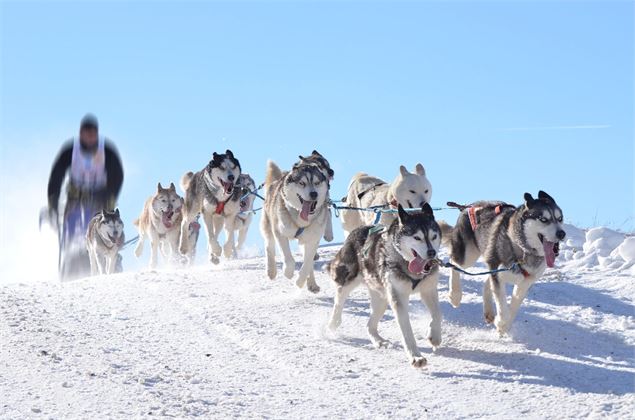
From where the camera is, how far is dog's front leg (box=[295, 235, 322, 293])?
8.50 meters

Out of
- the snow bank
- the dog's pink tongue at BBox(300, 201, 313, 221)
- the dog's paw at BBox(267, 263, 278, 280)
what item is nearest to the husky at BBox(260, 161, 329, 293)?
the dog's pink tongue at BBox(300, 201, 313, 221)

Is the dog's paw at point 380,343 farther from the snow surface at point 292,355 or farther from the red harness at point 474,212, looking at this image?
the red harness at point 474,212

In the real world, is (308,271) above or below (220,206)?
below

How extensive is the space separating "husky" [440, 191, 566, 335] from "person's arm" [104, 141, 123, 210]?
681cm

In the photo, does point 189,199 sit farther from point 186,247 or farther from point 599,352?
point 599,352

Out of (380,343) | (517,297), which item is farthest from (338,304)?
(517,297)

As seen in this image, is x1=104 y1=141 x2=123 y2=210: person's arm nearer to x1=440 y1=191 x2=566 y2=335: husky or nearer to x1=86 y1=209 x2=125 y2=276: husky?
x1=86 y1=209 x2=125 y2=276: husky

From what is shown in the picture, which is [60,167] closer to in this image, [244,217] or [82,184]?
[82,184]

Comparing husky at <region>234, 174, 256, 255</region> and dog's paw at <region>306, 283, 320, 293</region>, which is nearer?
dog's paw at <region>306, 283, 320, 293</region>

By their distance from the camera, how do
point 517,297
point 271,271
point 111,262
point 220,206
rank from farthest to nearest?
point 111,262, point 220,206, point 271,271, point 517,297

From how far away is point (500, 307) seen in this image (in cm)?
703

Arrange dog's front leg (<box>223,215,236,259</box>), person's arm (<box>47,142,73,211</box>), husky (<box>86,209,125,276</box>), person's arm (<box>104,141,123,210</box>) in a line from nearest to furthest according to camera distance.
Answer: dog's front leg (<box>223,215,236,259</box>) → person's arm (<box>47,142,73,211</box>) → person's arm (<box>104,141,123,210</box>) → husky (<box>86,209,125,276</box>)

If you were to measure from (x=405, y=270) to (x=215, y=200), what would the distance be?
489cm

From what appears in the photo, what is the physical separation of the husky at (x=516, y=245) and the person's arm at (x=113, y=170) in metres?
6.81
